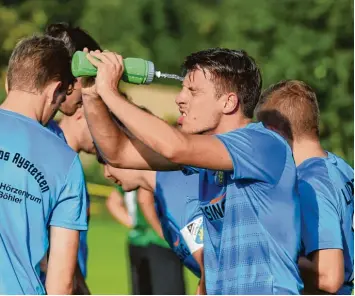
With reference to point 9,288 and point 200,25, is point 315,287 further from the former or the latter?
point 200,25

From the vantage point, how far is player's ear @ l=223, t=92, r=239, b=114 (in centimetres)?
477

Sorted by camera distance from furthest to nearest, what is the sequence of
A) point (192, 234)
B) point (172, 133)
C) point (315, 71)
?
point (315, 71) < point (192, 234) < point (172, 133)

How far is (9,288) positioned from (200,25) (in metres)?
23.6

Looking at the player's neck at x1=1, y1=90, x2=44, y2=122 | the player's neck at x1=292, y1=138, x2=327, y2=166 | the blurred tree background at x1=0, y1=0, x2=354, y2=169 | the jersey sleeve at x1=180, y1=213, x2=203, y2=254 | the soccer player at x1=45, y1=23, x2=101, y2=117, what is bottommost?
the jersey sleeve at x1=180, y1=213, x2=203, y2=254

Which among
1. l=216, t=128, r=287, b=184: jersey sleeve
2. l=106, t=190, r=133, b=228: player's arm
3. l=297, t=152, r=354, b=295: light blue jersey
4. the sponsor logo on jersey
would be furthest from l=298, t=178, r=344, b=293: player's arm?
l=106, t=190, r=133, b=228: player's arm

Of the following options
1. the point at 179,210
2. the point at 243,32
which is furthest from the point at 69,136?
the point at 243,32

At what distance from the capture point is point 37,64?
15.2 ft

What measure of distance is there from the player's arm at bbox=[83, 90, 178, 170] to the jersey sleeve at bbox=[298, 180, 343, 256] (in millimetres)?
670

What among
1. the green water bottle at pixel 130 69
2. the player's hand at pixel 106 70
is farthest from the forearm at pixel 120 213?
the player's hand at pixel 106 70

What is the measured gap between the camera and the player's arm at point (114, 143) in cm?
490

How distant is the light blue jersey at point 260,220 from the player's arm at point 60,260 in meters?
0.67

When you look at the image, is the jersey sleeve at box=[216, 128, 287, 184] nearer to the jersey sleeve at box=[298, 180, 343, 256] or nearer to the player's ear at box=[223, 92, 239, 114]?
the player's ear at box=[223, 92, 239, 114]

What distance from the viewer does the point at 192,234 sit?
608 centimetres

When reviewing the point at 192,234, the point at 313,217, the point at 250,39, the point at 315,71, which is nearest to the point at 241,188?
the point at 313,217
